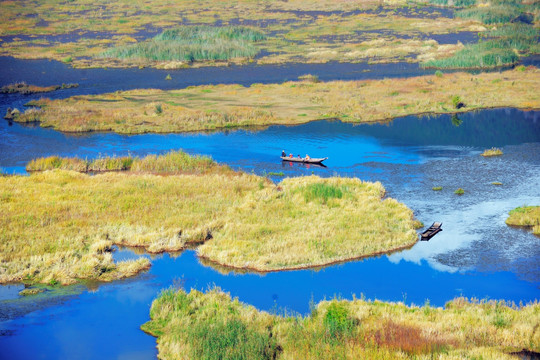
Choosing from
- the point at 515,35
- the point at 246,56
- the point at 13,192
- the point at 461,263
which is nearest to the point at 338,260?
the point at 461,263

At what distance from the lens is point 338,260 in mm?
31516

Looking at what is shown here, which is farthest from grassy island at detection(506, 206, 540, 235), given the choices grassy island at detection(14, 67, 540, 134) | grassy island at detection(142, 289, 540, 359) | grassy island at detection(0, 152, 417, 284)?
grassy island at detection(14, 67, 540, 134)

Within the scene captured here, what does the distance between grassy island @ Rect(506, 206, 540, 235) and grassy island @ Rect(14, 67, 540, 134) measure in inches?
1103

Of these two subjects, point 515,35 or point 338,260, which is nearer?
point 338,260

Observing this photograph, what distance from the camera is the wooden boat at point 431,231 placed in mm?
34031

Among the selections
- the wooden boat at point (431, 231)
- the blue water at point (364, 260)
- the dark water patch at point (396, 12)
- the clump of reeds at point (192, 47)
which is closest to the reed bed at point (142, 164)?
the blue water at point (364, 260)

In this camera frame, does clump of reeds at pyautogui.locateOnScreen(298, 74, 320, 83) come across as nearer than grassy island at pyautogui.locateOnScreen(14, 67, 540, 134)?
No

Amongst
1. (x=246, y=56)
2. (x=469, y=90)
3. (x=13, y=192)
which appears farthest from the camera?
(x=246, y=56)

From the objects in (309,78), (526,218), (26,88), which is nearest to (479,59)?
(309,78)

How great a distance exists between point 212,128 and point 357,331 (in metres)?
40.9

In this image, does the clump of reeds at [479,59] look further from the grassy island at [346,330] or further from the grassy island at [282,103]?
the grassy island at [346,330]

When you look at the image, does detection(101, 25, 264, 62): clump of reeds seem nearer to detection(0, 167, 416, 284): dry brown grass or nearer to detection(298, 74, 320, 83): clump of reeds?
detection(298, 74, 320, 83): clump of reeds

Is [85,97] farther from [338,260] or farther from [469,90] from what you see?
[338,260]

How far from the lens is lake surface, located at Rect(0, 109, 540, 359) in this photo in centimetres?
2644
